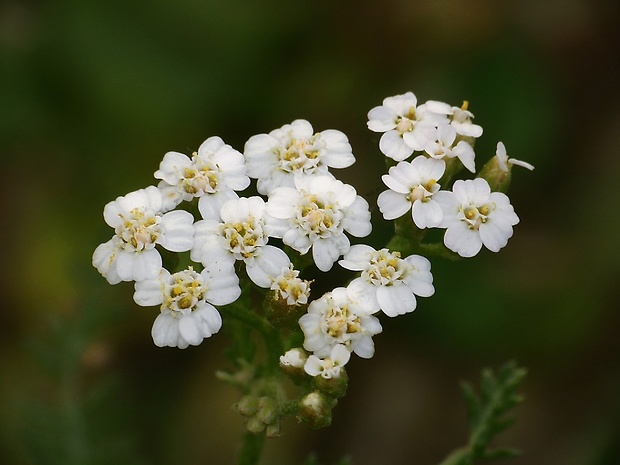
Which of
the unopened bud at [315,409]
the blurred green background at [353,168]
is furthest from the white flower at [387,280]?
the blurred green background at [353,168]

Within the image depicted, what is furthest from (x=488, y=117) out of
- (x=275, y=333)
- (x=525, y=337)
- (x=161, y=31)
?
(x=275, y=333)

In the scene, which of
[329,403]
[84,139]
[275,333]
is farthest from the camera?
[84,139]

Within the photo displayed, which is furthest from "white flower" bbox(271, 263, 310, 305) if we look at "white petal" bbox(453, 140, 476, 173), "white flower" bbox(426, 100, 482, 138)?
"white flower" bbox(426, 100, 482, 138)

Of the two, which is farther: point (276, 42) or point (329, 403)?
point (276, 42)

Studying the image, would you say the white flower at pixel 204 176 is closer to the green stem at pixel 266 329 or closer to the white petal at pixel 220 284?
the white petal at pixel 220 284

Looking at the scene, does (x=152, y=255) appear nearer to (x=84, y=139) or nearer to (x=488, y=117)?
(x=84, y=139)

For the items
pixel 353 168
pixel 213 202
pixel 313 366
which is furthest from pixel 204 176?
pixel 353 168

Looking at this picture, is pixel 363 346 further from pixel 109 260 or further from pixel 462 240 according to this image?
pixel 109 260
